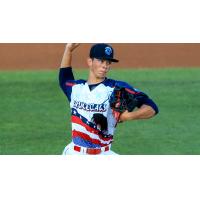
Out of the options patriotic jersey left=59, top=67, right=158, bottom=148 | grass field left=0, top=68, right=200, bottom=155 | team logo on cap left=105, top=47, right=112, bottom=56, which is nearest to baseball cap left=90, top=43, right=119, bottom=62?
team logo on cap left=105, top=47, right=112, bottom=56

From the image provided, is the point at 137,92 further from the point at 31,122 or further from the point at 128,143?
the point at 31,122

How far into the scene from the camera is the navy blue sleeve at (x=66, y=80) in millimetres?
6965

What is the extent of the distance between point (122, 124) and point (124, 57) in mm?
3572

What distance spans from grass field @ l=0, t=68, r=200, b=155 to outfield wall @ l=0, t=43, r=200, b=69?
17 cm

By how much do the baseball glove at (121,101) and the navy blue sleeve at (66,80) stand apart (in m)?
0.43

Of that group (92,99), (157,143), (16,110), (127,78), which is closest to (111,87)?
(92,99)

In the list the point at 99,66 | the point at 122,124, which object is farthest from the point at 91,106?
the point at 122,124

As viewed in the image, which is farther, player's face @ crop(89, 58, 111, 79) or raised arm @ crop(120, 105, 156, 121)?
player's face @ crop(89, 58, 111, 79)

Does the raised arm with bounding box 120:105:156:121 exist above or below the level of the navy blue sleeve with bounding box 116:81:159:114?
below

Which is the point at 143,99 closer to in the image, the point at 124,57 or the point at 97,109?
the point at 97,109

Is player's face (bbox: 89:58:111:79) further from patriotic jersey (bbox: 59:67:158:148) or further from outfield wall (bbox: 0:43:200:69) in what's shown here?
outfield wall (bbox: 0:43:200:69)

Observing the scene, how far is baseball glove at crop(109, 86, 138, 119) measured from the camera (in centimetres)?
650

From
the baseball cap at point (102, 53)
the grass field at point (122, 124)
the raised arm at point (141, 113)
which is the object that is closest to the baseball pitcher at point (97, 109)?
the baseball cap at point (102, 53)

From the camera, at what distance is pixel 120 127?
36.9ft
